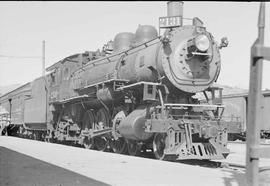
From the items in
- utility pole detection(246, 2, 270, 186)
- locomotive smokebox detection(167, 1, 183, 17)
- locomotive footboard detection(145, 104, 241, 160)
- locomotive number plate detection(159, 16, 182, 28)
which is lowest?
locomotive footboard detection(145, 104, 241, 160)

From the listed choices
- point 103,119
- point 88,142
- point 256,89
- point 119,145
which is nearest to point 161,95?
point 119,145

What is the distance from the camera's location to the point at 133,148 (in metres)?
12.4

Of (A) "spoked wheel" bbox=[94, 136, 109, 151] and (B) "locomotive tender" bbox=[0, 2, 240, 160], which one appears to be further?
(A) "spoked wheel" bbox=[94, 136, 109, 151]

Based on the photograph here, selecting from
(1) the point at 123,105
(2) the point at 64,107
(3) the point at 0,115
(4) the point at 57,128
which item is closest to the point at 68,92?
(2) the point at 64,107

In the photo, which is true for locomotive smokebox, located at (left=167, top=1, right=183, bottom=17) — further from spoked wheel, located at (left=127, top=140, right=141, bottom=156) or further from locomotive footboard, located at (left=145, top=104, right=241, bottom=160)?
spoked wheel, located at (left=127, top=140, right=141, bottom=156)

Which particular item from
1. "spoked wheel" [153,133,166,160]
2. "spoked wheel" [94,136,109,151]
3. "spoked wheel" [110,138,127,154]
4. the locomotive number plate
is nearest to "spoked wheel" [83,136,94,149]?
"spoked wheel" [94,136,109,151]

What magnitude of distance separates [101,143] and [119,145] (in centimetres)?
163

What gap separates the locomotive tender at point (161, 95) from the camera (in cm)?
1032

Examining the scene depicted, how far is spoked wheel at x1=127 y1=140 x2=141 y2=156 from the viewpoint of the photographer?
12117 mm

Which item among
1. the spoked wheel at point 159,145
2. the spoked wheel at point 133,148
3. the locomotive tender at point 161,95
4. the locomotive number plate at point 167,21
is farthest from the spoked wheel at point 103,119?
the locomotive number plate at point 167,21

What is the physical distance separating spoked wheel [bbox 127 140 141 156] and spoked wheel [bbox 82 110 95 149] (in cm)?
287

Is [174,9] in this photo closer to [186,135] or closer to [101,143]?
[186,135]

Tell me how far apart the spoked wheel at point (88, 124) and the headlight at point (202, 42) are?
6007mm

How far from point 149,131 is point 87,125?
20.2ft
